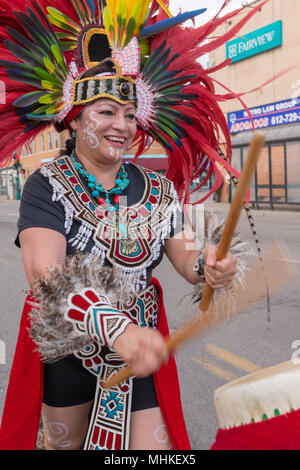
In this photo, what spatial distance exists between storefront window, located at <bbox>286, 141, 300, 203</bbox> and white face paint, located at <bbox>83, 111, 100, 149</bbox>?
17.4 metres

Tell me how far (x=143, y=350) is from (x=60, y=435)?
0.82 metres

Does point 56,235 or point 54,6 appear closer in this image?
point 56,235

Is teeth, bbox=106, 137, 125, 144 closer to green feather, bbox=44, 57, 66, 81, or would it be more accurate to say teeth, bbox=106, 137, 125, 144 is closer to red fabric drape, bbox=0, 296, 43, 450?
green feather, bbox=44, 57, 66, 81

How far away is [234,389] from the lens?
124 centimetres

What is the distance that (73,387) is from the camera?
174cm

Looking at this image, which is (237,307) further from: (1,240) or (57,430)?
(1,240)

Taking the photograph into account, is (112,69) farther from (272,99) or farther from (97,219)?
(272,99)

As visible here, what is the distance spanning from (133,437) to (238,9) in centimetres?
195

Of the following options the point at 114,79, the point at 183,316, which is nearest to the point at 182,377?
the point at 183,316

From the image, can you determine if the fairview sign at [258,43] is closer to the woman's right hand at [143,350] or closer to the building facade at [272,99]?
the building facade at [272,99]

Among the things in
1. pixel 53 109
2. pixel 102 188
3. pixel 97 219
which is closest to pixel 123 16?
pixel 53 109

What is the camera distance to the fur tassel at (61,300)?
4.39 ft

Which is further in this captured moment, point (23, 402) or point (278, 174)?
point (278, 174)

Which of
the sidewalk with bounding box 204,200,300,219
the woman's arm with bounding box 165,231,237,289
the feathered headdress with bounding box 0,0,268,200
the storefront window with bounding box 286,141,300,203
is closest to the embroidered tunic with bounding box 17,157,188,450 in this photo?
the woman's arm with bounding box 165,231,237,289
